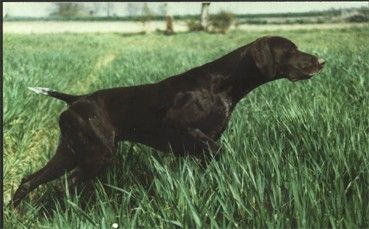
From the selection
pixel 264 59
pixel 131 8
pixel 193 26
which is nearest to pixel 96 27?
pixel 193 26

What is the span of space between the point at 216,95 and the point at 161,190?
0.64m

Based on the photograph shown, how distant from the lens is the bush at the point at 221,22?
17047 mm

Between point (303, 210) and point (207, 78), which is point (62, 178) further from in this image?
point (303, 210)

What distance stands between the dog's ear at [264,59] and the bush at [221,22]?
14019 millimetres

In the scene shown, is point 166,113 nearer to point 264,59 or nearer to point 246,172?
point 264,59

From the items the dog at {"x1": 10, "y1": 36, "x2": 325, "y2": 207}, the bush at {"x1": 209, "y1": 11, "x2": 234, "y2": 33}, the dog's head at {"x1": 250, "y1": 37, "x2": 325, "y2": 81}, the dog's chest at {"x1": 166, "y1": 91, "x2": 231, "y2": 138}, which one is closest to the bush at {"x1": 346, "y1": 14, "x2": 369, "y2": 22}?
the dog's head at {"x1": 250, "y1": 37, "x2": 325, "y2": 81}

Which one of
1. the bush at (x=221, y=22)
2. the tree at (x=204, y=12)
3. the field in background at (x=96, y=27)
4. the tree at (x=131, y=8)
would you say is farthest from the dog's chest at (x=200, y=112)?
the bush at (x=221, y=22)

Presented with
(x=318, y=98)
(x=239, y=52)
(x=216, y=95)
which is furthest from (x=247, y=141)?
(x=318, y=98)

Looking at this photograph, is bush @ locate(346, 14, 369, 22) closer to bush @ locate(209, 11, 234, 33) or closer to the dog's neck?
the dog's neck

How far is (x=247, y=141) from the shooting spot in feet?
9.89

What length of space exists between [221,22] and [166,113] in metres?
14.8

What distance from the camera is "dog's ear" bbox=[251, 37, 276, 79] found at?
9.71 feet

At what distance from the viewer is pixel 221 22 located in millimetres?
Result: 17453

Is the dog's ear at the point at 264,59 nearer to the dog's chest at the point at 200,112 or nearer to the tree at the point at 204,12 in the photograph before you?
the dog's chest at the point at 200,112
